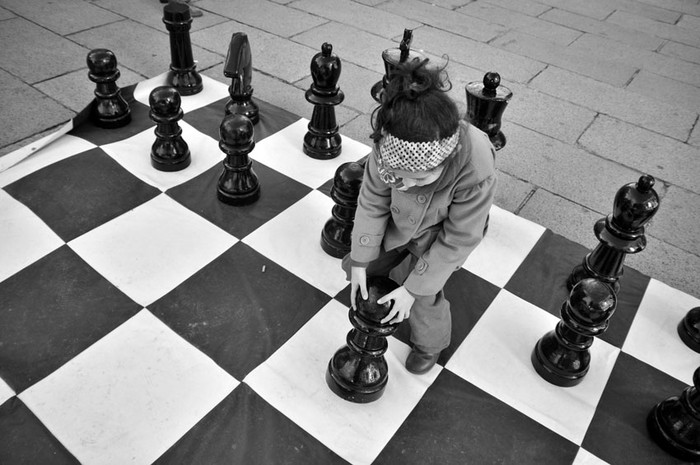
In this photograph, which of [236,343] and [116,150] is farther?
[116,150]

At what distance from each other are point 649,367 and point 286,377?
82 centimetres

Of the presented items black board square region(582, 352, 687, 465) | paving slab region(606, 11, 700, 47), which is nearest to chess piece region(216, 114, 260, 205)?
black board square region(582, 352, 687, 465)

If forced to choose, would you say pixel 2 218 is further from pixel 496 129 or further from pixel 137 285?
pixel 496 129

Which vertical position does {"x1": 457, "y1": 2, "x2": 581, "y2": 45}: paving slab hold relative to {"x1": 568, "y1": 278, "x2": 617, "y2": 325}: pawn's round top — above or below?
below

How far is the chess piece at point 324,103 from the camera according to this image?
145cm

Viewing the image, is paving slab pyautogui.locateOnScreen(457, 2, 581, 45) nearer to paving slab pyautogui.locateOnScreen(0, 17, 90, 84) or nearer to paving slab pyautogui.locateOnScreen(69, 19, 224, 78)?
paving slab pyautogui.locateOnScreen(69, 19, 224, 78)

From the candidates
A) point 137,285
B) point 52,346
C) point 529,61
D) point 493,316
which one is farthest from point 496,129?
point 529,61

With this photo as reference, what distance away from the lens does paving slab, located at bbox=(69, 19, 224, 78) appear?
2.22m

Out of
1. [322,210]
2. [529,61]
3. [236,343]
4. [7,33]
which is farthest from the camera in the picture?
[529,61]

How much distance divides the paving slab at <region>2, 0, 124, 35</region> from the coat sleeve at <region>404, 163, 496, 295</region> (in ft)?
7.90

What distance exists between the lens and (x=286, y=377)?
3.34 feet

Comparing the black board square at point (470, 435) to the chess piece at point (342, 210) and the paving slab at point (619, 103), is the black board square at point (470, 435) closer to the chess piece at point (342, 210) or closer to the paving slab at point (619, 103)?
the chess piece at point (342, 210)

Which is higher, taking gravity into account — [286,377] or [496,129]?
[496,129]

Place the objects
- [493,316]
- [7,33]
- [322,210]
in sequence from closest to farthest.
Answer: [493,316]
[322,210]
[7,33]
